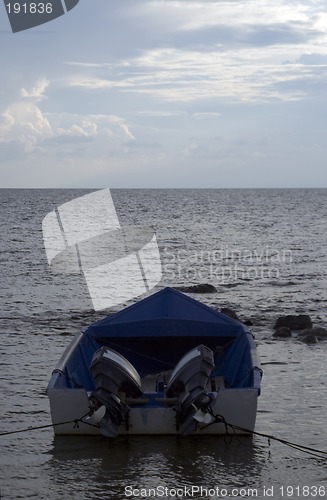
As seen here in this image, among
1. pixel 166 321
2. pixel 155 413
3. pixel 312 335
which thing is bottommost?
pixel 312 335

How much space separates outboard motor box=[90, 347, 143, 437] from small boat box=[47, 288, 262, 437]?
1 cm

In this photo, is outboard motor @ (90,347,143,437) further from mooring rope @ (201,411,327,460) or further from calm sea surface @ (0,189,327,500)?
mooring rope @ (201,411,327,460)

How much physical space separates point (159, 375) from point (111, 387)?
239 centimetres

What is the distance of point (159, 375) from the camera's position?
1284cm

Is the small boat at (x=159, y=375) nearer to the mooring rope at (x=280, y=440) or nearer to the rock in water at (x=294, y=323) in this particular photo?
the mooring rope at (x=280, y=440)

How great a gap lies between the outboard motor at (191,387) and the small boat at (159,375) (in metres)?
0.01

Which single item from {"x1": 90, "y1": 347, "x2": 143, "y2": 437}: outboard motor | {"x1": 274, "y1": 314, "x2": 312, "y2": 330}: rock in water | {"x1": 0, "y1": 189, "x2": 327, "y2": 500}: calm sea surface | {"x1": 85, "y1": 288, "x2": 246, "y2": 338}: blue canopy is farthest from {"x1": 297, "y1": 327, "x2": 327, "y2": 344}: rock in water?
{"x1": 90, "y1": 347, "x2": 143, "y2": 437}: outboard motor

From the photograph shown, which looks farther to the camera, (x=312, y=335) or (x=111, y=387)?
(x=312, y=335)

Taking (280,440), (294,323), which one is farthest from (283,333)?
(280,440)

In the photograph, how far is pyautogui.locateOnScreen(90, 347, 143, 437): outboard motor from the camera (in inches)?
394

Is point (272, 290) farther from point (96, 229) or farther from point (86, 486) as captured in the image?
point (96, 229)

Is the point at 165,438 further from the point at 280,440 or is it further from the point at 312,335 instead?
the point at 312,335

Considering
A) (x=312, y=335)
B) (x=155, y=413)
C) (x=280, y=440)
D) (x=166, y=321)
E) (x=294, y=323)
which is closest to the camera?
(x=155, y=413)

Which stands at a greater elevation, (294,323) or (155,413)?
(155,413)
